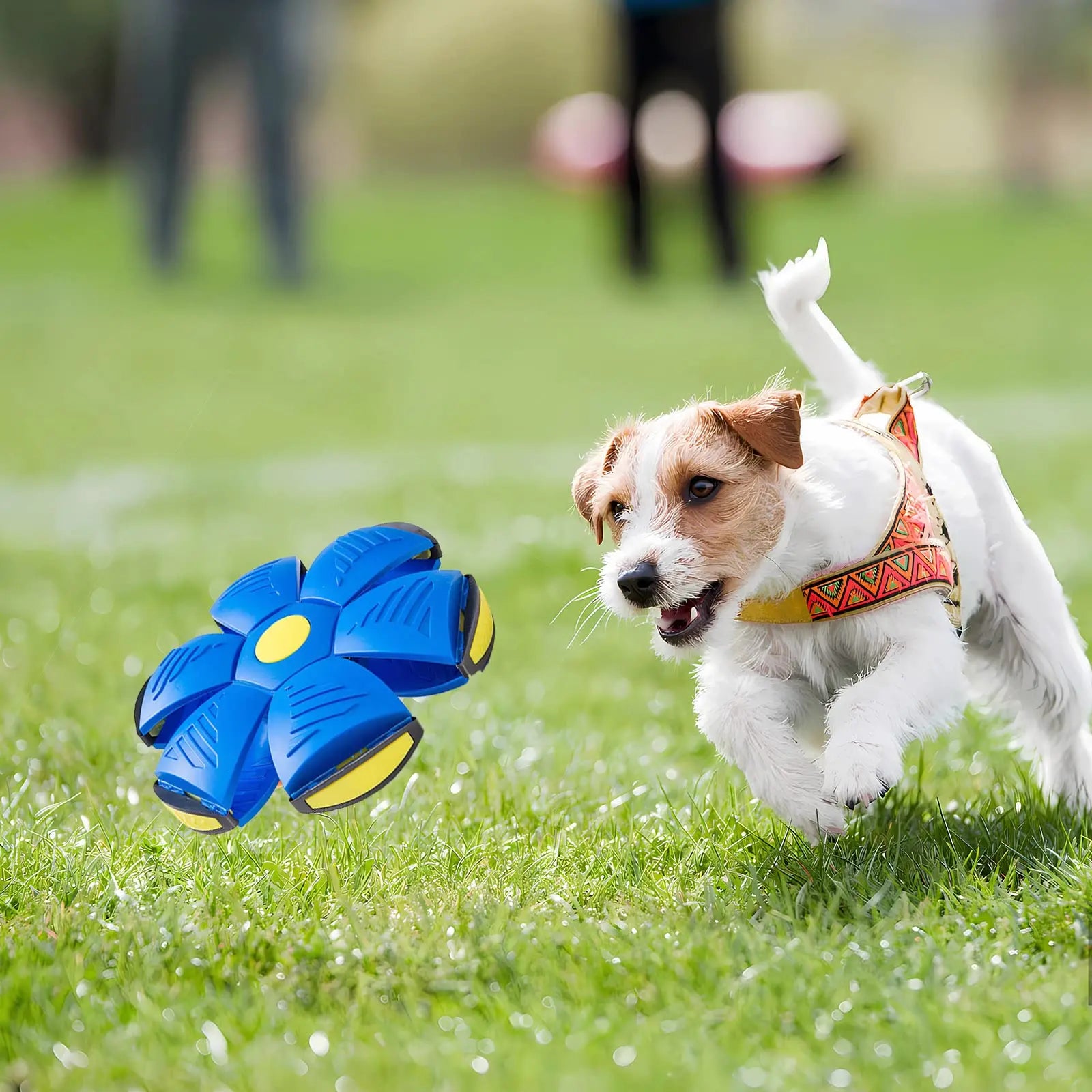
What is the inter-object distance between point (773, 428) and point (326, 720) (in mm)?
1128

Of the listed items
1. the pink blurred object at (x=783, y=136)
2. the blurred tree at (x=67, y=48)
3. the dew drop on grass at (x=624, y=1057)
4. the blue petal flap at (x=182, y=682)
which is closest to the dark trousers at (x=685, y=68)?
the pink blurred object at (x=783, y=136)

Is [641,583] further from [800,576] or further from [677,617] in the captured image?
[800,576]

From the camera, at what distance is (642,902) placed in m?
3.04

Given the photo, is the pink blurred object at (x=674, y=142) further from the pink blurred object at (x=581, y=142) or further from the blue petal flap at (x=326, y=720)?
the blue petal flap at (x=326, y=720)

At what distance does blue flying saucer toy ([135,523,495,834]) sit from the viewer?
301 centimetres

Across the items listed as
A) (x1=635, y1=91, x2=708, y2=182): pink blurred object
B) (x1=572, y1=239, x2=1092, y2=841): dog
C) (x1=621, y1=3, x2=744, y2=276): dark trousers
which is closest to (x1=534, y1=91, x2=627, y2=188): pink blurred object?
(x1=635, y1=91, x2=708, y2=182): pink blurred object

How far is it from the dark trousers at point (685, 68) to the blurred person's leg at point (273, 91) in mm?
3404

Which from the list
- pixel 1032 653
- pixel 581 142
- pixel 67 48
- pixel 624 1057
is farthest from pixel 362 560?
pixel 67 48

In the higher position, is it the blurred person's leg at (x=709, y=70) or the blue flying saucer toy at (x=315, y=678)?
the blue flying saucer toy at (x=315, y=678)

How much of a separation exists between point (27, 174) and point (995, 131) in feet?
65.6

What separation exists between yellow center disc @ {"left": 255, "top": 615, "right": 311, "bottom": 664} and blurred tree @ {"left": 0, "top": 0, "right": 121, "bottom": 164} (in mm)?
27734

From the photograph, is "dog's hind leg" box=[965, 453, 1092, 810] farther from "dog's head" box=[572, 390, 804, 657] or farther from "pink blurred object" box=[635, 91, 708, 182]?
"pink blurred object" box=[635, 91, 708, 182]

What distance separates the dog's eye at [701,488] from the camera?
3016 millimetres

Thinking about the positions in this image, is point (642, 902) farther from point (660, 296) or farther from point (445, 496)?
point (660, 296)
